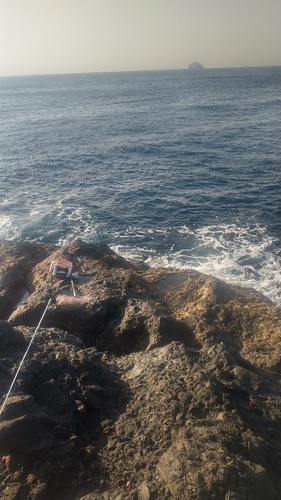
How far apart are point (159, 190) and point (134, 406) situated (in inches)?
846

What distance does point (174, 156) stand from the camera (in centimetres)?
3478

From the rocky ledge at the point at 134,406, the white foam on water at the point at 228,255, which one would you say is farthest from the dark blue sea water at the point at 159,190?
the rocky ledge at the point at 134,406

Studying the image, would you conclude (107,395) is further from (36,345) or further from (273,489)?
(273,489)

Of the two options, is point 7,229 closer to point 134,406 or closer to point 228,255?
point 228,255

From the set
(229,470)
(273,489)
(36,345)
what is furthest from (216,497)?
(36,345)

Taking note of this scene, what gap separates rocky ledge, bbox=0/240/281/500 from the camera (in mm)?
5891

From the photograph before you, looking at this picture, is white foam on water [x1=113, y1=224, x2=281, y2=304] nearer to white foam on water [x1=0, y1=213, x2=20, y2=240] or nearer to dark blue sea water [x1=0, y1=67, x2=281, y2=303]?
dark blue sea water [x1=0, y1=67, x2=281, y2=303]

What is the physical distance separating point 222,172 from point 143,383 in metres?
25.1

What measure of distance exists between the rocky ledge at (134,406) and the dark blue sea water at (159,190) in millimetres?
7792

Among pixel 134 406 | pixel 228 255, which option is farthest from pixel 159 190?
pixel 134 406

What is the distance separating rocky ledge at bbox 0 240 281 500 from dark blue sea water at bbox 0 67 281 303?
7.79 m

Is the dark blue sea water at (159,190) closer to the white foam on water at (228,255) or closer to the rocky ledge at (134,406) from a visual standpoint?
the white foam on water at (228,255)

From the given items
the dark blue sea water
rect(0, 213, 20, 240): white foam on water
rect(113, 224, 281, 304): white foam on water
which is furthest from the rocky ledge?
rect(0, 213, 20, 240): white foam on water

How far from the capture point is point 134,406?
738 centimetres
